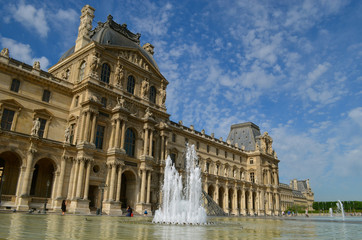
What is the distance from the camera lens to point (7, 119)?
99.6 ft

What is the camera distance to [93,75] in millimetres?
35875

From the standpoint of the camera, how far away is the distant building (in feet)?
384

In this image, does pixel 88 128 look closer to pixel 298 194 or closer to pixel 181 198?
pixel 181 198

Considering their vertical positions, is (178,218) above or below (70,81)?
below

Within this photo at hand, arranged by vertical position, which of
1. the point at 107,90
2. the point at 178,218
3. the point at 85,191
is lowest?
the point at 178,218

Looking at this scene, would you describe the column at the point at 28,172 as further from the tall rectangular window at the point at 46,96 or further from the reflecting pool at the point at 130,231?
the reflecting pool at the point at 130,231

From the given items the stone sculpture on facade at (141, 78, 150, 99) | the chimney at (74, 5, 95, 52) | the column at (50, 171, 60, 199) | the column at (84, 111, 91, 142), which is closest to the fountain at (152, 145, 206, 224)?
the stone sculpture on facade at (141, 78, 150, 99)

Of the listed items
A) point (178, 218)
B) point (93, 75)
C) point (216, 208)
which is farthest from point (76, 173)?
point (216, 208)

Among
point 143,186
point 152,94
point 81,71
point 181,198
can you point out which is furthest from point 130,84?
point 181,198

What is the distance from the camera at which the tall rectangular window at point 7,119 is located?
1184 inches

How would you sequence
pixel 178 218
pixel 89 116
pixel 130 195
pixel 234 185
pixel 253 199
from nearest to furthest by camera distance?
pixel 178 218 → pixel 89 116 → pixel 130 195 → pixel 234 185 → pixel 253 199

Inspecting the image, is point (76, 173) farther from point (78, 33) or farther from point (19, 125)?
point (78, 33)

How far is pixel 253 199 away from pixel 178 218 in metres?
52.4

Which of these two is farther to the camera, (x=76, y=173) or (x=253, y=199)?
(x=253, y=199)
